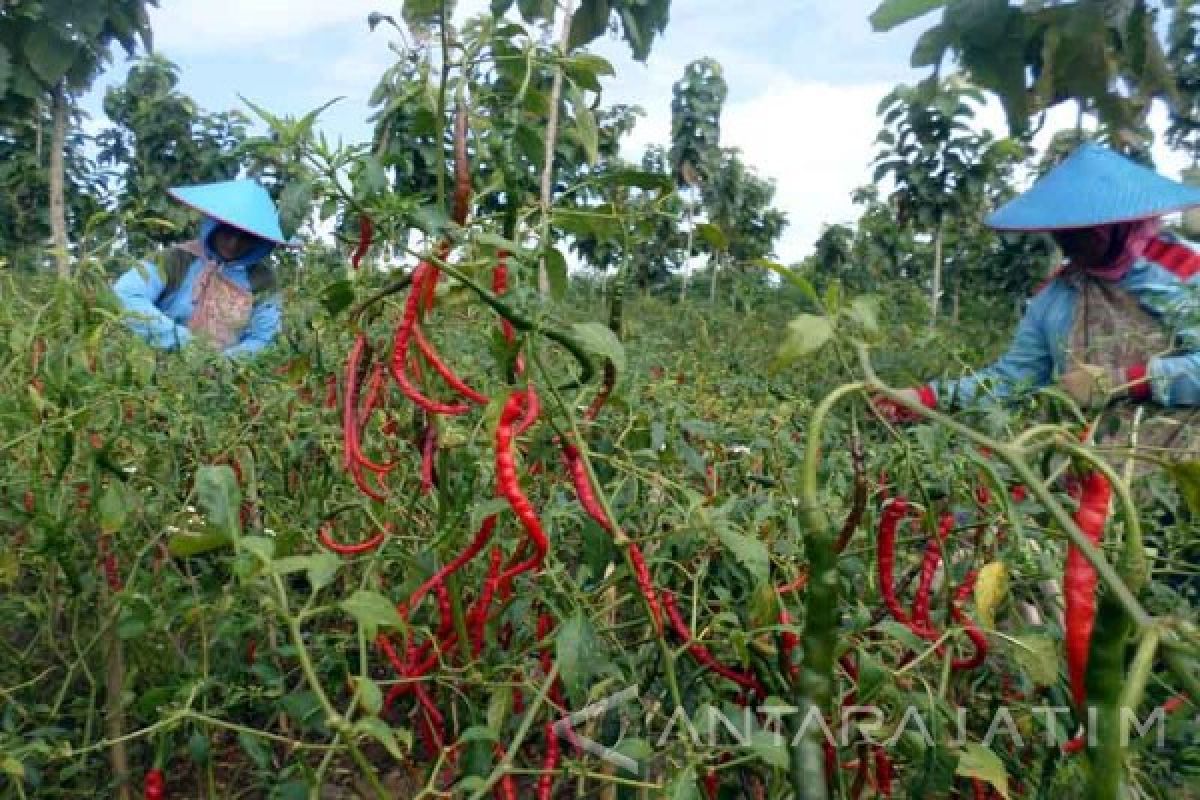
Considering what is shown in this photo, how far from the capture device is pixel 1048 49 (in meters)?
1.22

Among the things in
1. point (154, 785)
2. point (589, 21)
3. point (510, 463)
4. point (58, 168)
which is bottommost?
point (154, 785)

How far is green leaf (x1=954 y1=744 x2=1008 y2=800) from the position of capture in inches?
34.2

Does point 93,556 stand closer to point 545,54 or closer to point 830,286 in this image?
point 545,54

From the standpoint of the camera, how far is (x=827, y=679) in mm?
652

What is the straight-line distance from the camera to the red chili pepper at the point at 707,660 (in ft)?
3.33

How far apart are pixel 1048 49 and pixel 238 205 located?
2.46 meters

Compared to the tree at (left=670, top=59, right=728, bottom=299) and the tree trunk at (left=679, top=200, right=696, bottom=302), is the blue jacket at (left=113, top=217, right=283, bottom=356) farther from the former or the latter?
the tree at (left=670, top=59, right=728, bottom=299)

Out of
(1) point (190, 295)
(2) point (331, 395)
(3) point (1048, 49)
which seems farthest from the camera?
(1) point (190, 295)

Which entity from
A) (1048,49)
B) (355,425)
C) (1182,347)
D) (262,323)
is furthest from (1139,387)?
(262,323)

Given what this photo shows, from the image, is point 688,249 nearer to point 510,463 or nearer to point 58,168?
point 510,463

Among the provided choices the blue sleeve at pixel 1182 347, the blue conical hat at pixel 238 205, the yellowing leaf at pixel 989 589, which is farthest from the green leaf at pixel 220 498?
the blue conical hat at pixel 238 205

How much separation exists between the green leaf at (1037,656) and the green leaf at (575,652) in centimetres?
36

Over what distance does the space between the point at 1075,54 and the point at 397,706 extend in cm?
122

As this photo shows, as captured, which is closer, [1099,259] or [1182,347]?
[1182,347]
